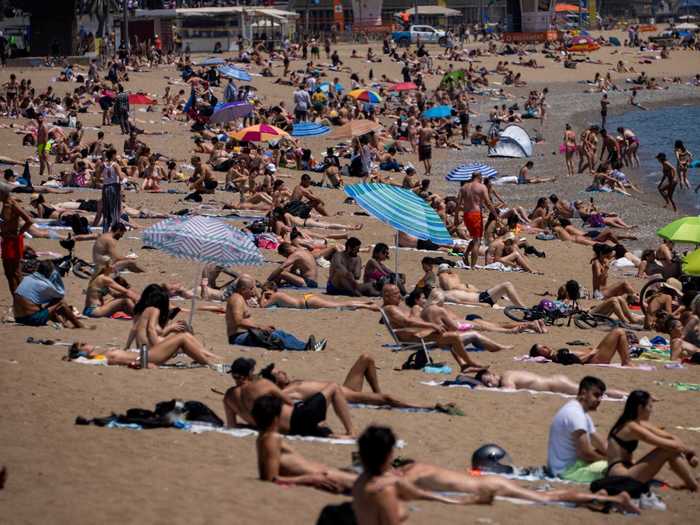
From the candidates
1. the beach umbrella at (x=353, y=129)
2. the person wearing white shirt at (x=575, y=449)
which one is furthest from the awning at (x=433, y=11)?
the person wearing white shirt at (x=575, y=449)

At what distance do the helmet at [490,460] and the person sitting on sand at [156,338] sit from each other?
3239 mm

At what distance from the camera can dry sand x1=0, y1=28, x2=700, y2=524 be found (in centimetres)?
679

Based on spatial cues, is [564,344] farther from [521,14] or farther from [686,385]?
[521,14]

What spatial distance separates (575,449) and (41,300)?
5873 millimetres

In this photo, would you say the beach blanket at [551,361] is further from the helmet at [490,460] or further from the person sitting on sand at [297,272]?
the person sitting on sand at [297,272]

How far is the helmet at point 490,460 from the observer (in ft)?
26.7

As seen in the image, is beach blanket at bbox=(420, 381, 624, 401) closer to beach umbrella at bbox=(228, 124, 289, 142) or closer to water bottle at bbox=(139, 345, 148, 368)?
water bottle at bbox=(139, 345, 148, 368)

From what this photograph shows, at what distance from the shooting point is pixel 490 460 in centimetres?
815

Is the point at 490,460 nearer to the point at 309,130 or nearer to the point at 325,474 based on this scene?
the point at 325,474

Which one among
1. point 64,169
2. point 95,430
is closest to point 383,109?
point 64,169

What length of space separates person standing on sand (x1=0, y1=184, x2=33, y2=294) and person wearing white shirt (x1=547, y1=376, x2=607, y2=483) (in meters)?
6.96

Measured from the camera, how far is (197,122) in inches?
1312

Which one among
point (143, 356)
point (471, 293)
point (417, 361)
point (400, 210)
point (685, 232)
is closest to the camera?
point (143, 356)

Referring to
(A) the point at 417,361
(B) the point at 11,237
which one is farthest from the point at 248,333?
(B) the point at 11,237
